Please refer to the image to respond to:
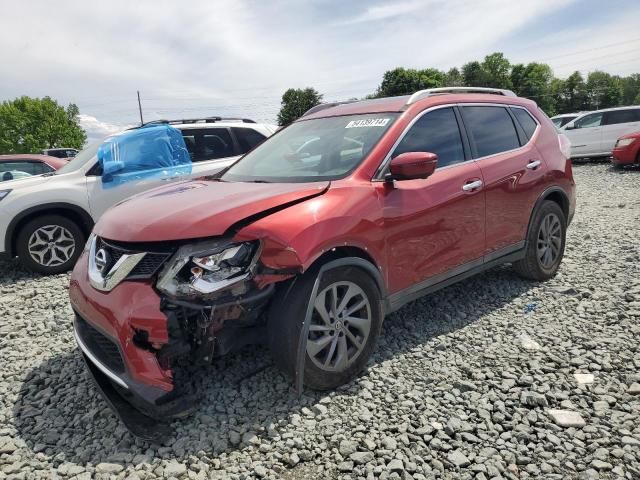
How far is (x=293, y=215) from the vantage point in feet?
8.55

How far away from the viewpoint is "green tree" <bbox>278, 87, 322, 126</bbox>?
73000mm

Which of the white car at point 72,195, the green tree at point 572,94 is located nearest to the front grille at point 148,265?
the white car at point 72,195

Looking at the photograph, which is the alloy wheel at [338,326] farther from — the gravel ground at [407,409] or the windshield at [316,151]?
the windshield at [316,151]

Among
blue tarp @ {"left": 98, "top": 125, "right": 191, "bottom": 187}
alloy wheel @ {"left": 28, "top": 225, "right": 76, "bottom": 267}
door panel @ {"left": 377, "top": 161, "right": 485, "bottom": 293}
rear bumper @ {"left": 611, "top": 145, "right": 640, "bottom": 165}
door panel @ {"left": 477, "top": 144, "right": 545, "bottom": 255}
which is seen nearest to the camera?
door panel @ {"left": 377, "top": 161, "right": 485, "bottom": 293}

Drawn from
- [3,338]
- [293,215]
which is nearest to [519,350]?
[293,215]

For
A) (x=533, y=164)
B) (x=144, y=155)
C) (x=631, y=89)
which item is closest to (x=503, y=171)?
(x=533, y=164)

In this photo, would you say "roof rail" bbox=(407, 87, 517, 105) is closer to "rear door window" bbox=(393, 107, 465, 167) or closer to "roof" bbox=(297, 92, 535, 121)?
"roof" bbox=(297, 92, 535, 121)

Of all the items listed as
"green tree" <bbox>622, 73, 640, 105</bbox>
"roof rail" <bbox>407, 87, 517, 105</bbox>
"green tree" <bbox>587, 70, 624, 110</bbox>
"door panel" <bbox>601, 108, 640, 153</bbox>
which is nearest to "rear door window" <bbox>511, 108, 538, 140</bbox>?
"roof rail" <bbox>407, 87, 517, 105</bbox>

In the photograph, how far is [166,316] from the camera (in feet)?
7.60

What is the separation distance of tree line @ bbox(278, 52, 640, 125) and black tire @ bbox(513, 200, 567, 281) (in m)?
68.5

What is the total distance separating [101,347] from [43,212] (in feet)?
12.9

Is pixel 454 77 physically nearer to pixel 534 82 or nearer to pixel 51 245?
pixel 534 82

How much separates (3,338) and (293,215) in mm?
3026

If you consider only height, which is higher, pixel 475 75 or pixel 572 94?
pixel 475 75
